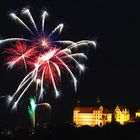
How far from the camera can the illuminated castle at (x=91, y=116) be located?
358 feet

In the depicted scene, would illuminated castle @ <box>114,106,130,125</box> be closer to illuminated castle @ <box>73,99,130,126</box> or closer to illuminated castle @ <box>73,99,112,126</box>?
illuminated castle @ <box>73,99,130,126</box>

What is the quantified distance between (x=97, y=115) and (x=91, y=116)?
1.43 meters

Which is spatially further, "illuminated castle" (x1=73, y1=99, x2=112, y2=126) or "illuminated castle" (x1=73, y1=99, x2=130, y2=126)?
"illuminated castle" (x1=73, y1=99, x2=112, y2=126)

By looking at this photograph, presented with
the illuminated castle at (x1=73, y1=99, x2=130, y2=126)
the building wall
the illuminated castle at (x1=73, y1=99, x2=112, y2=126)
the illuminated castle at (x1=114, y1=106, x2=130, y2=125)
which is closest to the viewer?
the illuminated castle at (x1=114, y1=106, x2=130, y2=125)

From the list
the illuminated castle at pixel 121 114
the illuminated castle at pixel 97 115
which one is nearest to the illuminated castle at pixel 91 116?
the illuminated castle at pixel 97 115

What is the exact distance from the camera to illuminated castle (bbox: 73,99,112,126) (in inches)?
4301

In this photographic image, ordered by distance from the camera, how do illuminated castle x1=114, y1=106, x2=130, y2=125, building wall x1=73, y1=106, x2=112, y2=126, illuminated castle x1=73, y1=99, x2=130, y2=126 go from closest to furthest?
illuminated castle x1=114, y1=106, x2=130, y2=125
illuminated castle x1=73, y1=99, x2=130, y2=126
building wall x1=73, y1=106, x2=112, y2=126

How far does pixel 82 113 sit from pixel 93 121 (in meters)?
3.61

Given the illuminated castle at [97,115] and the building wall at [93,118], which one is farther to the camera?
the building wall at [93,118]

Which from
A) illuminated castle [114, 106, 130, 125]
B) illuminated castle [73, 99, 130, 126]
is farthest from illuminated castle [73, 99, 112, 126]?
illuminated castle [114, 106, 130, 125]

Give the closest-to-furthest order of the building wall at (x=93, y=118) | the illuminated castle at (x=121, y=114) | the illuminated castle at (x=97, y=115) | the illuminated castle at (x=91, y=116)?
the illuminated castle at (x=121, y=114)
the illuminated castle at (x=97, y=115)
the building wall at (x=93, y=118)
the illuminated castle at (x=91, y=116)

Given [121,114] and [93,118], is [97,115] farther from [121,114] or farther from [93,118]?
[121,114]

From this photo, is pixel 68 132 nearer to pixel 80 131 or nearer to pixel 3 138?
pixel 80 131

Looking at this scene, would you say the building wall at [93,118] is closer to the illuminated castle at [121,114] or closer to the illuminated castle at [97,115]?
the illuminated castle at [97,115]
